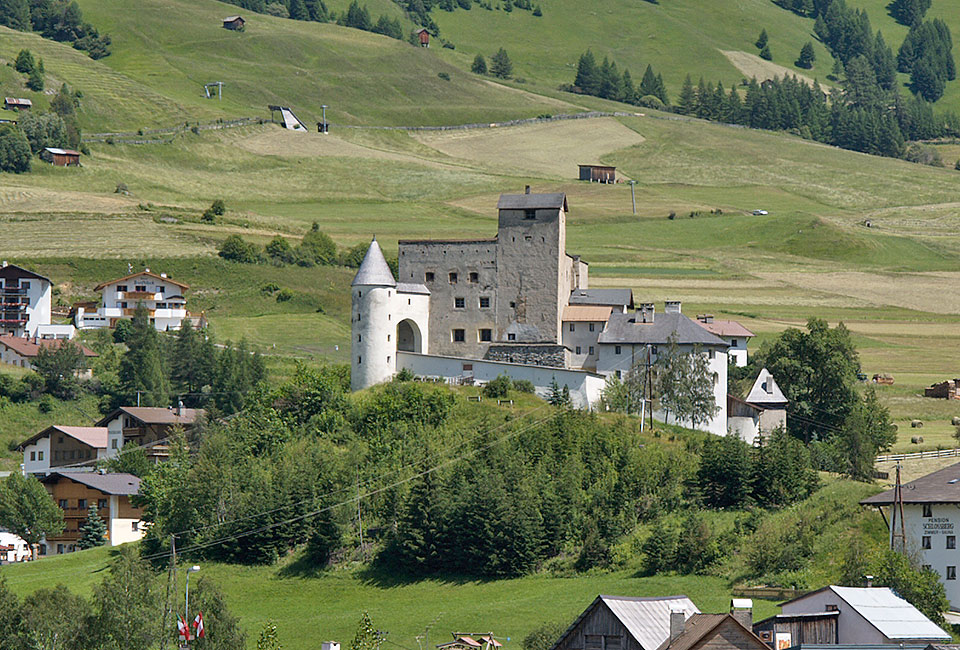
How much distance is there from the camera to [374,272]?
85750 millimetres

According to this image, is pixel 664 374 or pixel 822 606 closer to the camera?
pixel 822 606

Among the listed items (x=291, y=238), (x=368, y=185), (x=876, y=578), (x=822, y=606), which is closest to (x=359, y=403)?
(x=876, y=578)

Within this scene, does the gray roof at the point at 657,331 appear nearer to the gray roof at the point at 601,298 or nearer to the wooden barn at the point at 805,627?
the gray roof at the point at 601,298

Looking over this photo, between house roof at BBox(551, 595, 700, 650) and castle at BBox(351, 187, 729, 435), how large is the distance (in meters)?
37.9

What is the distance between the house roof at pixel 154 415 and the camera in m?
105

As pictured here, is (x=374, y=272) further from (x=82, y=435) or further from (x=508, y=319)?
(x=82, y=435)

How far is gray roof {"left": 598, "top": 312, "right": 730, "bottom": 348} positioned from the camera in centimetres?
8500

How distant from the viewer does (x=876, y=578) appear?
55.2m

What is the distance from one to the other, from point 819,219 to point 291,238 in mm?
58053

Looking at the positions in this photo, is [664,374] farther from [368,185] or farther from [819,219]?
[368,185]

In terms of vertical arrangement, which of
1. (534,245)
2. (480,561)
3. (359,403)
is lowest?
(480,561)

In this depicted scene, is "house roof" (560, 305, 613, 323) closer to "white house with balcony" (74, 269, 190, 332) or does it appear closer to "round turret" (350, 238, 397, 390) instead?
"round turret" (350, 238, 397, 390)

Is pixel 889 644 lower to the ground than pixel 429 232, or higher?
lower

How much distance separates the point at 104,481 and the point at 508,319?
27266mm
